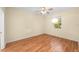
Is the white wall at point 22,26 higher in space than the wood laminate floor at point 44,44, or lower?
higher

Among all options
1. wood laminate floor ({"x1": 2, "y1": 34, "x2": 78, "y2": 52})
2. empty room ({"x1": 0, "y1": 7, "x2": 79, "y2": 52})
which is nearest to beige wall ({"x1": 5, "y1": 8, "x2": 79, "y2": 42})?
empty room ({"x1": 0, "y1": 7, "x2": 79, "y2": 52})

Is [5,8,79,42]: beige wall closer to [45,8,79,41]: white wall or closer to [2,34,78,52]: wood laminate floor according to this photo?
[45,8,79,41]: white wall

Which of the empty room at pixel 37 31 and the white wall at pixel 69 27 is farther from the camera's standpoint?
the white wall at pixel 69 27

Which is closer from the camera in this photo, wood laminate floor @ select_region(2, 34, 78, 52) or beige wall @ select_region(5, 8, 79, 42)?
beige wall @ select_region(5, 8, 79, 42)

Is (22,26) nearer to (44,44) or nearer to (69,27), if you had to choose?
(44,44)

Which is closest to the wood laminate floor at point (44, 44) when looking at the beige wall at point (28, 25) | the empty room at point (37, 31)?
the empty room at point (37, 31)

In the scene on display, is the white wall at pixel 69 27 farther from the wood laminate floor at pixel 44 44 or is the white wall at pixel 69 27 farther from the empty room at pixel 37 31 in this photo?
the wood laminate floor at pixel 44 44

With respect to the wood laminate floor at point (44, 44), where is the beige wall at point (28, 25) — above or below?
above

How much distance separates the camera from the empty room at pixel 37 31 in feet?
6.04

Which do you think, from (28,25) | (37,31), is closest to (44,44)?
(37,31)

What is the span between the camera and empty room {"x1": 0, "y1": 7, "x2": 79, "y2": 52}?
6.04 feet

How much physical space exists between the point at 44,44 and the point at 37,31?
442mm

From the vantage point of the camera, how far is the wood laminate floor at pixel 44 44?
199 centimetres
